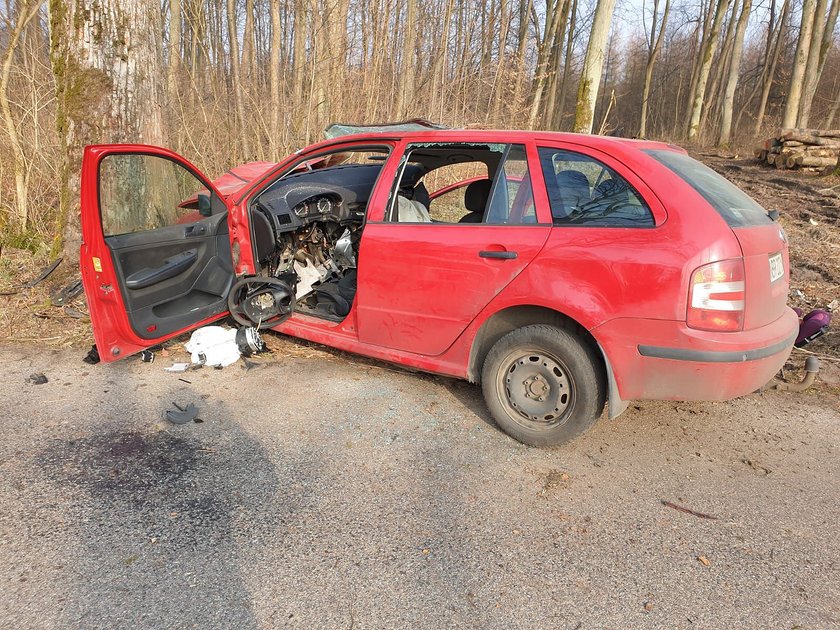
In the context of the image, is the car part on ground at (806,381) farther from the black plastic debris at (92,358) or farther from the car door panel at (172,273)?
the black plastic debris at (92,358)

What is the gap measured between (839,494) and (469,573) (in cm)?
201

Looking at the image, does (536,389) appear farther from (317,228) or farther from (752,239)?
(317,228)

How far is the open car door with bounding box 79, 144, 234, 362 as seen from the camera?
333 cm

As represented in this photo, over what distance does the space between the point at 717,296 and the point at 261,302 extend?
10.5ft

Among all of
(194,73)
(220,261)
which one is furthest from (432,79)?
(220,261)

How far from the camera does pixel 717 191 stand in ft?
9.72

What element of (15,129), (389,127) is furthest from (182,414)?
(15,129)

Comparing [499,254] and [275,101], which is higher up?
[275,101]

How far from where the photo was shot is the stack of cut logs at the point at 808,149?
12.7m

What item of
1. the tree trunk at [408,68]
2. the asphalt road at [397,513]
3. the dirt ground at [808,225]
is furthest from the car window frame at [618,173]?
the tree trunk at [408,68]

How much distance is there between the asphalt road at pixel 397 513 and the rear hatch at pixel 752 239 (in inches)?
35.0

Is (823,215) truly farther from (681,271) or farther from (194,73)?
(194,73)

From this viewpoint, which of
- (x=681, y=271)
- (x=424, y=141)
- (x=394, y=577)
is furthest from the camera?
(x=424, y=141)

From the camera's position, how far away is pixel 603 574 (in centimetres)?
222
